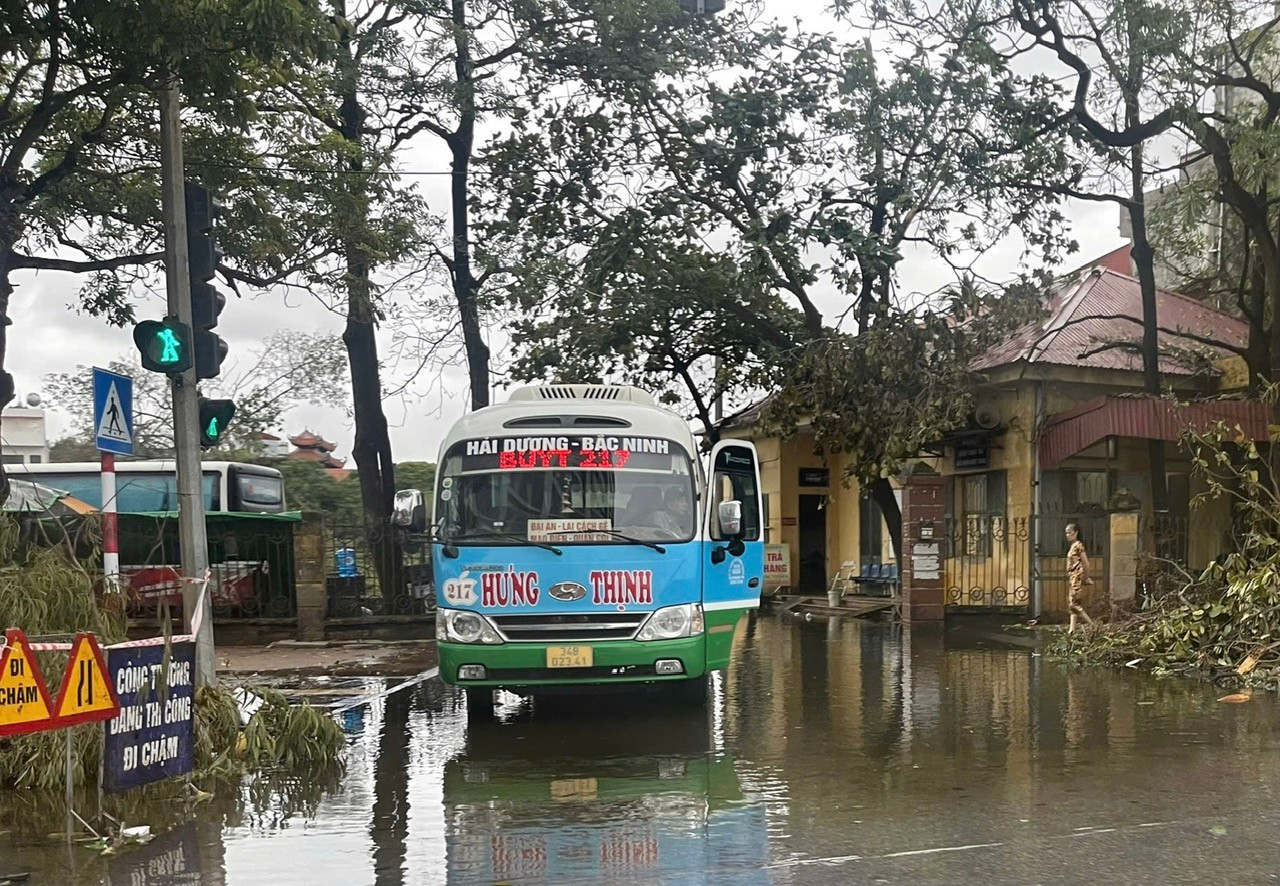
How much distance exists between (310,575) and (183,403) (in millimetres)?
10329

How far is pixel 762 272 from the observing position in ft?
70.3

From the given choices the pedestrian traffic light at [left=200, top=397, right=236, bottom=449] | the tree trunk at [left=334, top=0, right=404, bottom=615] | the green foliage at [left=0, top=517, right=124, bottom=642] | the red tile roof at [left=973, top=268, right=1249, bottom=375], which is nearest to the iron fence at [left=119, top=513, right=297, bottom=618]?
the tree trunk at [left=334, top=0, right=404, bottom=615]

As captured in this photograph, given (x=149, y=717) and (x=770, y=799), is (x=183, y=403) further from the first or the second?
(x=770, y=799)

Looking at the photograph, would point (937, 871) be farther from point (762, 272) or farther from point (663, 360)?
point (663, 360)

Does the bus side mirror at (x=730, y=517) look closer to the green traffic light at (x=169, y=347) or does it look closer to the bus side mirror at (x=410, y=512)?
the bus side mirror at (x=410, y=512)

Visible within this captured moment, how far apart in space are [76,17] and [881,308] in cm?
1333

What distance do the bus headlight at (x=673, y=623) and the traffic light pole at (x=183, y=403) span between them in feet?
11.0

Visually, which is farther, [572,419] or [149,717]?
[572,419]

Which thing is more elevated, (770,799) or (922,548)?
(922,548)

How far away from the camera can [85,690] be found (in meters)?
7.58

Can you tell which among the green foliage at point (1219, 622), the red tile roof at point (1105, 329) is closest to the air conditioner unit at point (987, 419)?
the red tile roof at point (1105, 329)

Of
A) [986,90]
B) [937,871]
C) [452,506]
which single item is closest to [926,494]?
[986,90]

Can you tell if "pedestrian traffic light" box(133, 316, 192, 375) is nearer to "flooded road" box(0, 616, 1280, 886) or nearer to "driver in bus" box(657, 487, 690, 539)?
"flooded road" box(0, 616, 1280, 886)

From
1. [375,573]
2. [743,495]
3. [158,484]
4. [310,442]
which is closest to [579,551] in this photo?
[743,495]
